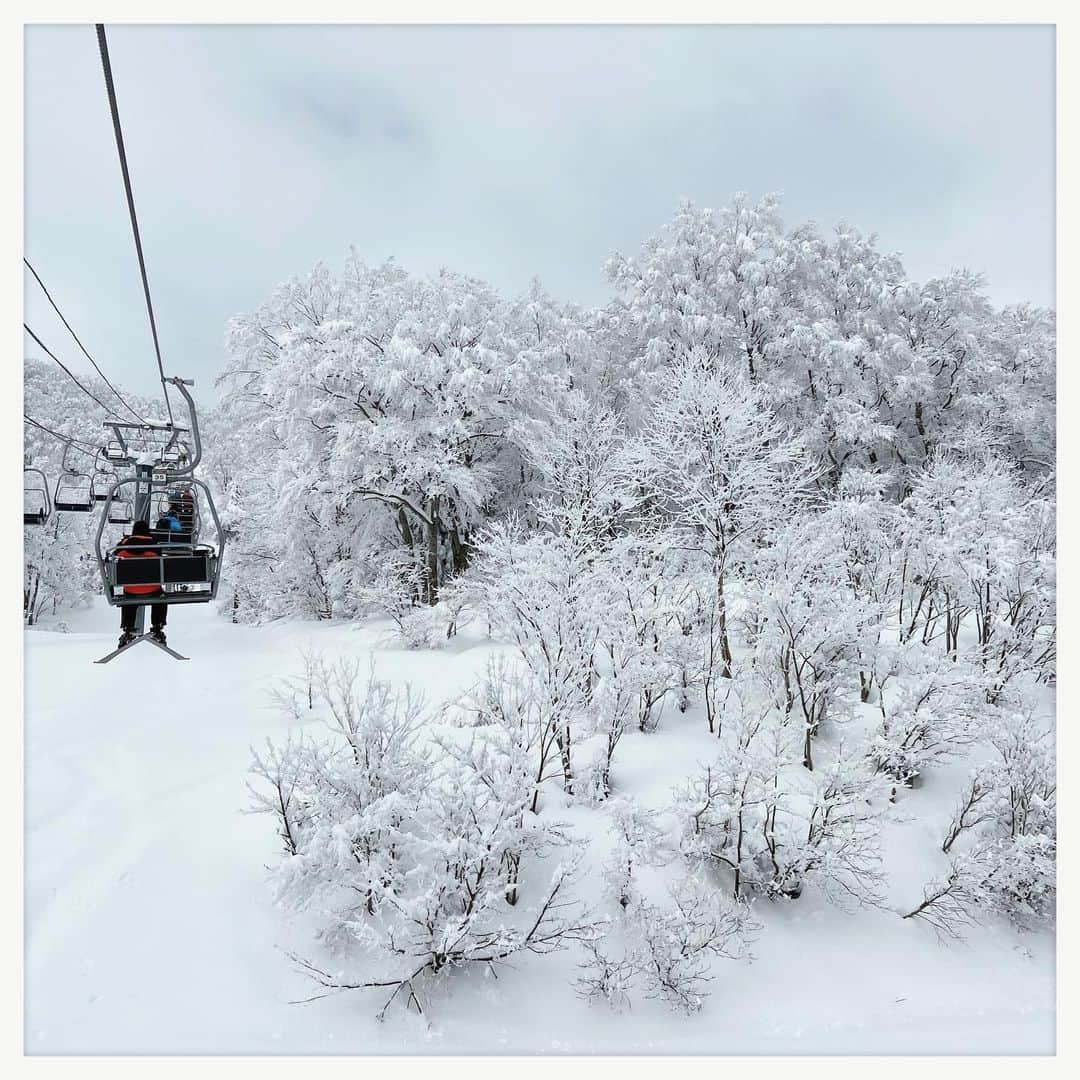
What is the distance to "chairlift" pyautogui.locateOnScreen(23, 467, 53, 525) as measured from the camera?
512 cm

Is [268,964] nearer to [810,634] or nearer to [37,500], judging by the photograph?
[37,500]

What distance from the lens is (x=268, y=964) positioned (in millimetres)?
4137

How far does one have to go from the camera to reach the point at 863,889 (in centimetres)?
518

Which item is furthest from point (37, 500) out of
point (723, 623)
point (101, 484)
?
point (723, 623)

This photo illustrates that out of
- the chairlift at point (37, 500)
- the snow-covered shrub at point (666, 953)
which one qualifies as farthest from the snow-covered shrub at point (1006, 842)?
the chairlift at point (37, 500)

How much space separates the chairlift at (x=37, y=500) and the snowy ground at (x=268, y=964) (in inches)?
68.9

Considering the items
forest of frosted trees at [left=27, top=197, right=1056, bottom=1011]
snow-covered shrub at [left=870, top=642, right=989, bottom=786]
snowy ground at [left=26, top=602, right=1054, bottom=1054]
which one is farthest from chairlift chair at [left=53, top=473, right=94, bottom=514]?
snow-covered shrub at [left=870, top=642, right=989, bottom=786]

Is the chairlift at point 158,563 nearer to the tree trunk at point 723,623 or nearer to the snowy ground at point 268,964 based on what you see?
the snowy ground at point 268,964

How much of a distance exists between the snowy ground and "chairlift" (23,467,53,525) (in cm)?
175

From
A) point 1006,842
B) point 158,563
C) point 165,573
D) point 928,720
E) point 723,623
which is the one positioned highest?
point 158,563

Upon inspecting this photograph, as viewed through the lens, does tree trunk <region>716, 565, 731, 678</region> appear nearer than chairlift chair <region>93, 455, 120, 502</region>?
No

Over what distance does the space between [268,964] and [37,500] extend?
16.8 feet

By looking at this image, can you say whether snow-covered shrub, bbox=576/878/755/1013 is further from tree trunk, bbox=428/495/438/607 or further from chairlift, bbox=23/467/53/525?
tree trunk, bbox=428/495/438/607

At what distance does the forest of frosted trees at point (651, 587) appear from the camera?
4621 mm
